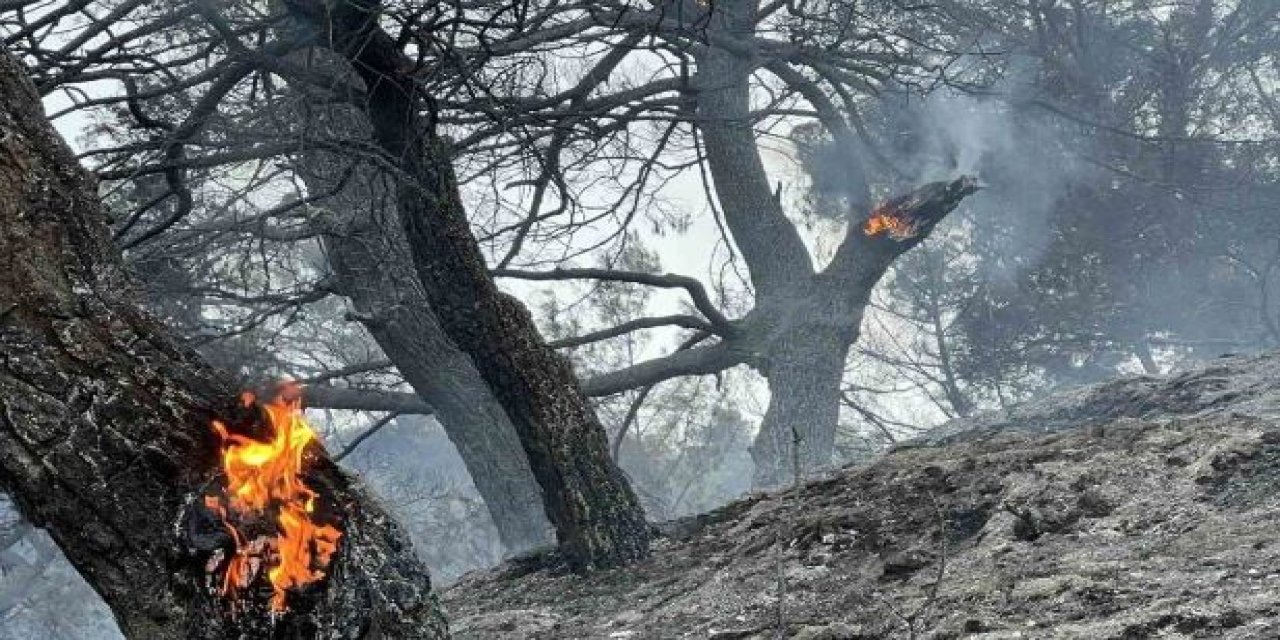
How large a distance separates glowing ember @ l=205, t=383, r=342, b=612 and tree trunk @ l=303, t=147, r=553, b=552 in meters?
4.38

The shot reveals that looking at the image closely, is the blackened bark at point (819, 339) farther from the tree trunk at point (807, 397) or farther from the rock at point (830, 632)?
the rock at point (830, 632)

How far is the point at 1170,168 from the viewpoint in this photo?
12.8 meters

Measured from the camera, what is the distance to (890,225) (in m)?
8.77

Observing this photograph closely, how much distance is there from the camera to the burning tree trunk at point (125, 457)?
8.67 feet

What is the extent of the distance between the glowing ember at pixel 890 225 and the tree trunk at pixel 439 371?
324cm

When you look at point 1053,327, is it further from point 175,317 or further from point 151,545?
point 151,545

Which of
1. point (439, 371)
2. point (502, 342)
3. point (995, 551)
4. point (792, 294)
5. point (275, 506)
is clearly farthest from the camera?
point (792, 294)

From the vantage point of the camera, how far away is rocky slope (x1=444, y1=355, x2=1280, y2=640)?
286cm

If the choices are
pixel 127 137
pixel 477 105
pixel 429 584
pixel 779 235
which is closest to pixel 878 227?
pixel 779 235

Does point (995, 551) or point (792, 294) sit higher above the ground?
point (792, 294)

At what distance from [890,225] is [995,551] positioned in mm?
5412

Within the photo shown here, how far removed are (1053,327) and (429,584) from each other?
44.1ft

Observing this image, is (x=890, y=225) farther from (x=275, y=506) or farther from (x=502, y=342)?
(x=275, y=506)

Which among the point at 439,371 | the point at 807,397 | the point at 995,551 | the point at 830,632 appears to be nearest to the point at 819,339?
the point at 807,397
